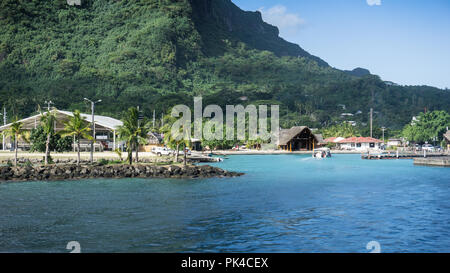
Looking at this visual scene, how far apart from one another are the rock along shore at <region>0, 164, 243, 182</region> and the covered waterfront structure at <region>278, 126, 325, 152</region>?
67.6 m

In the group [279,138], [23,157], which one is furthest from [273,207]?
[279,138]

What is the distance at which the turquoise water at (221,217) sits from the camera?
65.4 feet

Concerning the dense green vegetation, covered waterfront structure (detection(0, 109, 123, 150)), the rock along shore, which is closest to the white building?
the dense green vegetation

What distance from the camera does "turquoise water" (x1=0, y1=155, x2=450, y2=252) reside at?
785 inches

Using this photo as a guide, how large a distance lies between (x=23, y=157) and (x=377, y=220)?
52938mm

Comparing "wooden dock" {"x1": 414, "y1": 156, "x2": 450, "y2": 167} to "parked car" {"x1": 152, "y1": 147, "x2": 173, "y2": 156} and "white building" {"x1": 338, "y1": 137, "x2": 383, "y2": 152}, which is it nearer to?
"parked car" {"x1": 152, "y1": 147, "x2": 173, "y2": 156}

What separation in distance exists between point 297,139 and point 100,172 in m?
79.7

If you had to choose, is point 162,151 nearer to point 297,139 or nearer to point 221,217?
point 221,217

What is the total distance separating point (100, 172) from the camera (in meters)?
51.2

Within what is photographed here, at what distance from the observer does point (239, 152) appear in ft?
353

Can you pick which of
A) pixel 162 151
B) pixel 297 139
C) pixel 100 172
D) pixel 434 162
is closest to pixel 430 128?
pixel 297 139

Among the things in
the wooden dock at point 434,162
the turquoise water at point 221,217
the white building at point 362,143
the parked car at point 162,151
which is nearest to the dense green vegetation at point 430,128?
the white building at point 362,143
